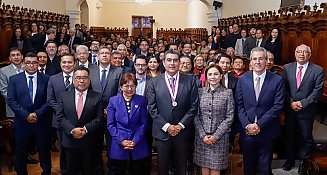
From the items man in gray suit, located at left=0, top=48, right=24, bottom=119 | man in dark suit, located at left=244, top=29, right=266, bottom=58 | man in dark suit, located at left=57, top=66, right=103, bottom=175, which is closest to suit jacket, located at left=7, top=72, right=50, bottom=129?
man in dark suit, located at left=57, top=66, right=103, bottom=175

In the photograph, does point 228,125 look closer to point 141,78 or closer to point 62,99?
point 141,78

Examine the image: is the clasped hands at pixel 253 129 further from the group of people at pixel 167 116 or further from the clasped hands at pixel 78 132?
the clasped hands at pixel 78 132

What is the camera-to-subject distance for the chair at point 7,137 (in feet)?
12.5

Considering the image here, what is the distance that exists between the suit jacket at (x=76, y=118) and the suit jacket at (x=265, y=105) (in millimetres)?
1272

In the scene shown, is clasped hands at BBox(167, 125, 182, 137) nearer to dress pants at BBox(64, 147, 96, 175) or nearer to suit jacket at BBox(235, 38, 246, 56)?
dress pants at BBox(64, 147, 96, 175)

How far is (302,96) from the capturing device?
143 inches

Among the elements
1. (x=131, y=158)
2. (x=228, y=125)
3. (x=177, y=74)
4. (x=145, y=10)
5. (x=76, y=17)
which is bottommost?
(x=131, y=158)

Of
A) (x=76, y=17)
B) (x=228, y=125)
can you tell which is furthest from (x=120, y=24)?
(x=228, y=125)

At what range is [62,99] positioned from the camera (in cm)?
302

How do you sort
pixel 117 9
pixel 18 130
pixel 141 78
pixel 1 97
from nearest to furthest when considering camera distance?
pixel 18 130 → pixel 141 78 → pixel 1 97 → pixel 117 9

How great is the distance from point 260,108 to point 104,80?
1566mm

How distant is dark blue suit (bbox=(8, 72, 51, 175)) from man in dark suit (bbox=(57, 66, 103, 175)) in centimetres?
41

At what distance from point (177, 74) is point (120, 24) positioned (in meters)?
18.3

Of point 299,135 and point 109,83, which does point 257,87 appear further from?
point 109,83
